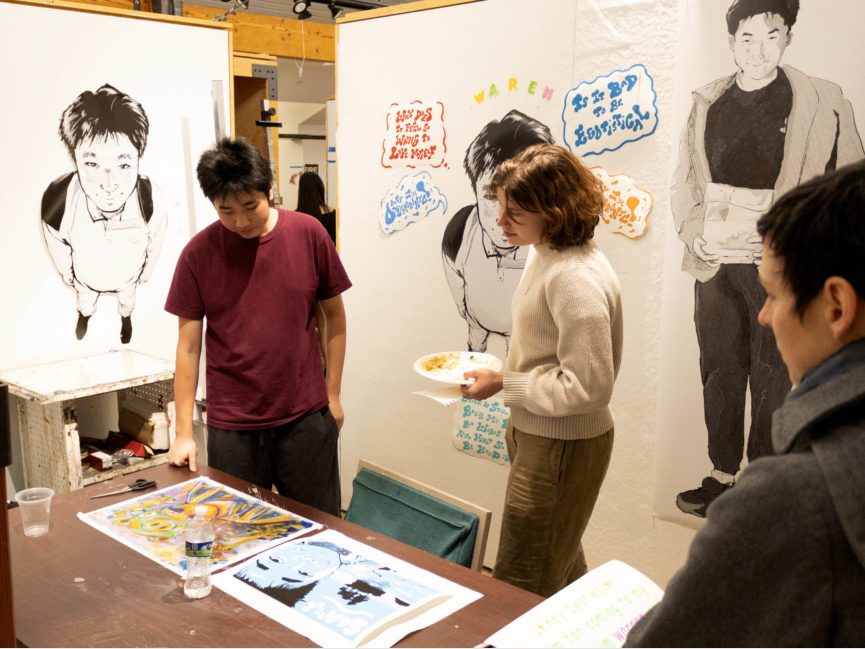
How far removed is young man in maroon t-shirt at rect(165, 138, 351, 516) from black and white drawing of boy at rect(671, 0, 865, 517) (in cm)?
123

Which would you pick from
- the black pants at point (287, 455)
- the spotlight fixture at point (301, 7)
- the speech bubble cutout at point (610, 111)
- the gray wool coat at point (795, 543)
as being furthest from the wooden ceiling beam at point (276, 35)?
the gray wool coat at point (795, 543)

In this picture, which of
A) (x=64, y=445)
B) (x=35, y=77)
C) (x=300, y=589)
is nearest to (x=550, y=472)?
(x=300, y=589)

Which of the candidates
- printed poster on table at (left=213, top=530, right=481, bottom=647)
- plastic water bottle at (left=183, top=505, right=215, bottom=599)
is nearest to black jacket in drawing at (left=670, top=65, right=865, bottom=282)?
printed poster on table at (left=213, top=530, right=481, bottom=647)

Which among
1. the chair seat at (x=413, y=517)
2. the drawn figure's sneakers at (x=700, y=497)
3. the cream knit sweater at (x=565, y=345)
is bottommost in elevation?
the drawn figure's sneakers at (x=700, y=497)

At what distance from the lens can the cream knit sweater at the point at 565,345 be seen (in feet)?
5.78

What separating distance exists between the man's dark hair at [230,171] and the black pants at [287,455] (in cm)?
71

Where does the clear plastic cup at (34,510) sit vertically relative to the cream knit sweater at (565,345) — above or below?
below

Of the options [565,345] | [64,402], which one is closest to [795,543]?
[565,345]

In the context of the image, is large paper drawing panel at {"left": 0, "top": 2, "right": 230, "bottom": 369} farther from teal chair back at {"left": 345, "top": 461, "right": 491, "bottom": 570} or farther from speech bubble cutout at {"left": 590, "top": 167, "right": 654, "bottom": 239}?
speech bubble cutout at {"left": 590, "top": 167, "right": 654, "bottom": 239}

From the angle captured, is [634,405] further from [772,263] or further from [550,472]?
[772,263]

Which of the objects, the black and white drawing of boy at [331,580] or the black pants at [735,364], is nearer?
the black and white drawing of boy at [331,580]

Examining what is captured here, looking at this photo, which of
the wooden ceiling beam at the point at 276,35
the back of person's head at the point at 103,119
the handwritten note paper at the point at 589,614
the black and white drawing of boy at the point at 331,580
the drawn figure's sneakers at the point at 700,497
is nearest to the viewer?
the handwritten note paper at the point at 589,614

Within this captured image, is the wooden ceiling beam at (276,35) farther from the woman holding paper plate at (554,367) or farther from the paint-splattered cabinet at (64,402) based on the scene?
the woman holding paper plate at (554,367)

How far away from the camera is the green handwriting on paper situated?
297 centimetres
